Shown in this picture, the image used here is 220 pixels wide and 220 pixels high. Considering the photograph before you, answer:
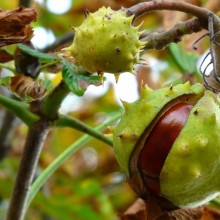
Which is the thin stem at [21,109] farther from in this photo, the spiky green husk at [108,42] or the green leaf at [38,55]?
the spiky green husk at [108,42]

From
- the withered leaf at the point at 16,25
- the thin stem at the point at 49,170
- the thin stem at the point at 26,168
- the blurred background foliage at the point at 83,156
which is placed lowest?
the blurred background foliage at the point at 83,156

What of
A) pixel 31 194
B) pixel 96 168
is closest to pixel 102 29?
pixel 31 194

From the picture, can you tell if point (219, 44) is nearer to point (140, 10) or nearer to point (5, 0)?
point (140, 10)

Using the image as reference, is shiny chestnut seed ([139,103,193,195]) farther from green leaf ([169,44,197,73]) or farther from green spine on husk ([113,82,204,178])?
green leaf ([169,44,197,73])

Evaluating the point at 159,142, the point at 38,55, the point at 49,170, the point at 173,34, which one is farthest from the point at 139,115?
Result: the point at 49,170

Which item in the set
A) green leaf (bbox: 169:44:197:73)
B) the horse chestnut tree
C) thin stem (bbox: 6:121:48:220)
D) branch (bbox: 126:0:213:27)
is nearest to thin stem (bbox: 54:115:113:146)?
thin stem (bbox: 6:121:48:220)

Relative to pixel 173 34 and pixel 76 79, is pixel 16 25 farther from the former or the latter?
pixel 173 34

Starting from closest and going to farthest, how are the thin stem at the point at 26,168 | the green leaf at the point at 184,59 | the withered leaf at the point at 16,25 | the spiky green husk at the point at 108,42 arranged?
the spiky green husk at the point at 108,42 < the withered leaf at the point at 16,25 < the thin stem at the point at 26,168 < the green leaf at the point at 184,59

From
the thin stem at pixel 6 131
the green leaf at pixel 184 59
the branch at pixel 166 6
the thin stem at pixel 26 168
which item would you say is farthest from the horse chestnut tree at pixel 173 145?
the thin stem at pixel 6 131

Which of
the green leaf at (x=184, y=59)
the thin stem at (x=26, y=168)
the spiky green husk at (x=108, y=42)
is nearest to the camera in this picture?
the spiky green husk at (x=108, y=42)
